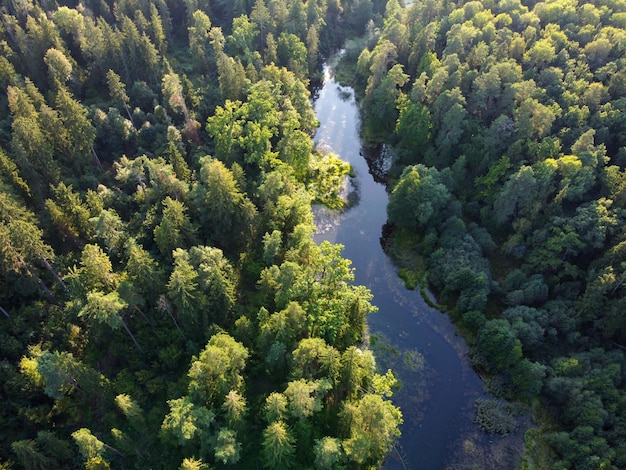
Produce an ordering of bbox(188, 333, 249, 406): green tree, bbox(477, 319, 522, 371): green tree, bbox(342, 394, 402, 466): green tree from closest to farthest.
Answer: bbox(342, 394, 402, 466): green tree < bbox(188, 333, 249, 406): green tree < bbox(477, 319, 522, 371): green tree

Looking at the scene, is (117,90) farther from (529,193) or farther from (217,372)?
(529,193)

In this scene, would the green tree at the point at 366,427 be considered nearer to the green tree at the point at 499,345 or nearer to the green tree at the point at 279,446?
the green tree at the point at 279,446

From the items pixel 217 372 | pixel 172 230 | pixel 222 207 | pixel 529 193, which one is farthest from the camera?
pixel 529 193

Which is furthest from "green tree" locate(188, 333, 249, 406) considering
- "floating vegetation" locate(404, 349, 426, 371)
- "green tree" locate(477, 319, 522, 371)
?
"green tree" locate(477, 319, 522, 371)

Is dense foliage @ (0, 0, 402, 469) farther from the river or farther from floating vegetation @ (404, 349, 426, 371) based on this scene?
floating vegetation @ (404, 349, 426, 371)

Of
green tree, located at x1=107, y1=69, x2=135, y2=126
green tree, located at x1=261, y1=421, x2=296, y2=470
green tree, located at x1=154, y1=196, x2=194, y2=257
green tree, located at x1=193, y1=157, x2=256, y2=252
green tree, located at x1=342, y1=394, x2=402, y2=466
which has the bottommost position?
green tree, located at x1=261, y1=421, x2=296, y2=470

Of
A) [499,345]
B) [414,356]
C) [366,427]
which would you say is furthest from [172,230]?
[499,345]

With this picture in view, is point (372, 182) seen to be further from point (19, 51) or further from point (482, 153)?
point (19, 51)
